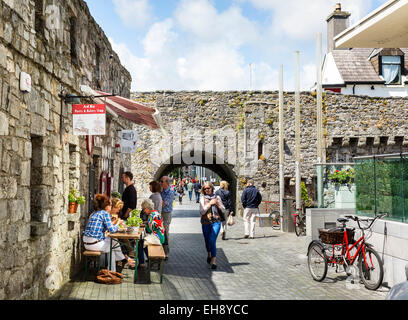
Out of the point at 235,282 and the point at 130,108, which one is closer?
the point at 235,282

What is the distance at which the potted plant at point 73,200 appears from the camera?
6.59m

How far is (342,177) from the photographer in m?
9.69

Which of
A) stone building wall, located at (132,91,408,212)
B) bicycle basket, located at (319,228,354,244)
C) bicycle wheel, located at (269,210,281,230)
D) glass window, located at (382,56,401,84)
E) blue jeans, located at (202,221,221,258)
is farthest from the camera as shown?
glass window, located at (382,56,401,84)

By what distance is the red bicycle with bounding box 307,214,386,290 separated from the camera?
611cm

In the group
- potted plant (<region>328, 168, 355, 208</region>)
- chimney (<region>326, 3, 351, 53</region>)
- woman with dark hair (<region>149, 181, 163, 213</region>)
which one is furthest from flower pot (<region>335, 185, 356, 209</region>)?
chimney (<region>326, 3, 351, 53</region>)

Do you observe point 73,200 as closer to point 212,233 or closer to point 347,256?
point 212,233

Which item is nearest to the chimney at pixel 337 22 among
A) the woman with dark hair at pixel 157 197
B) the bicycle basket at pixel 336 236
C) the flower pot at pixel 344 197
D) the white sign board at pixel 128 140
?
the flower pot at pixel 344 197

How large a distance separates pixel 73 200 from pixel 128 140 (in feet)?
14.8

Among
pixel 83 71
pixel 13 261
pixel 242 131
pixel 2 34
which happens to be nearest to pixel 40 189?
pixel 13 261

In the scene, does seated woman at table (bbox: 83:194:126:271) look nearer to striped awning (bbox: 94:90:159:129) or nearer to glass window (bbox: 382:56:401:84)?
striped awning (bbox: 94:90:159:129)

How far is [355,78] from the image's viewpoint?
2450 cm

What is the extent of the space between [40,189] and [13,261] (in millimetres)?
1214

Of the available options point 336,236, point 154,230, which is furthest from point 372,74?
point 154,230
